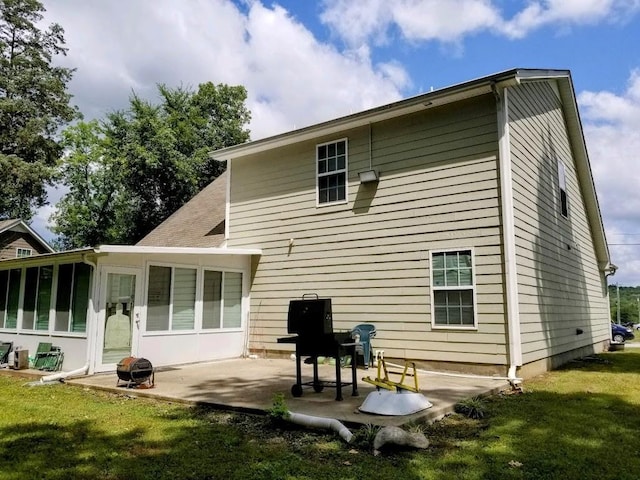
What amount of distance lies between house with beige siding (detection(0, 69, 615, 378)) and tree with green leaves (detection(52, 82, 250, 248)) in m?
12.1

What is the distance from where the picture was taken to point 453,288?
7867 mm

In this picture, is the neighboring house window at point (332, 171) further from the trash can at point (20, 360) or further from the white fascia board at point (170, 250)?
the trash can at point (20, 360)

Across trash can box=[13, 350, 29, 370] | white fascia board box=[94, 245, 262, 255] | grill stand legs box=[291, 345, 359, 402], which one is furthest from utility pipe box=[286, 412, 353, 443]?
trash can box=[13, 350, 29, 370]

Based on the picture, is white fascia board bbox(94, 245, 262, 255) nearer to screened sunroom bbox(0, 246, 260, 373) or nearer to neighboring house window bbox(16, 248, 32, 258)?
screened sunroom bbox(0, 246, 260, 373)

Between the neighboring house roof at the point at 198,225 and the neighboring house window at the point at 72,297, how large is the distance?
3200mm

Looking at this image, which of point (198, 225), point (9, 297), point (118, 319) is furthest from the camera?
point (198, 225)

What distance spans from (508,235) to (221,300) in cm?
609

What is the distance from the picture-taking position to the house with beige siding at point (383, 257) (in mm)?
7691

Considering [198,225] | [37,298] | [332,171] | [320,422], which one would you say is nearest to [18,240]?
[198,225]

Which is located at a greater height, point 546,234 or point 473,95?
point 473,95

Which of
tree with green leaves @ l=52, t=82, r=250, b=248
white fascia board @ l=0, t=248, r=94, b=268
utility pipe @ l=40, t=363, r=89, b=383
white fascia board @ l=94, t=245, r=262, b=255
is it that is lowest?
utility pipe @ l=40, t=363, r=89, b=383

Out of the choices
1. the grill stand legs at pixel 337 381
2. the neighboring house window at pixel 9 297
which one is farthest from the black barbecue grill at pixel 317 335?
the neighboring house window at pixel 9 297

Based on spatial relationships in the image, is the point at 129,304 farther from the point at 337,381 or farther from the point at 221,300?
the point at 337,381

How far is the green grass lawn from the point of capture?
11.6 ft
